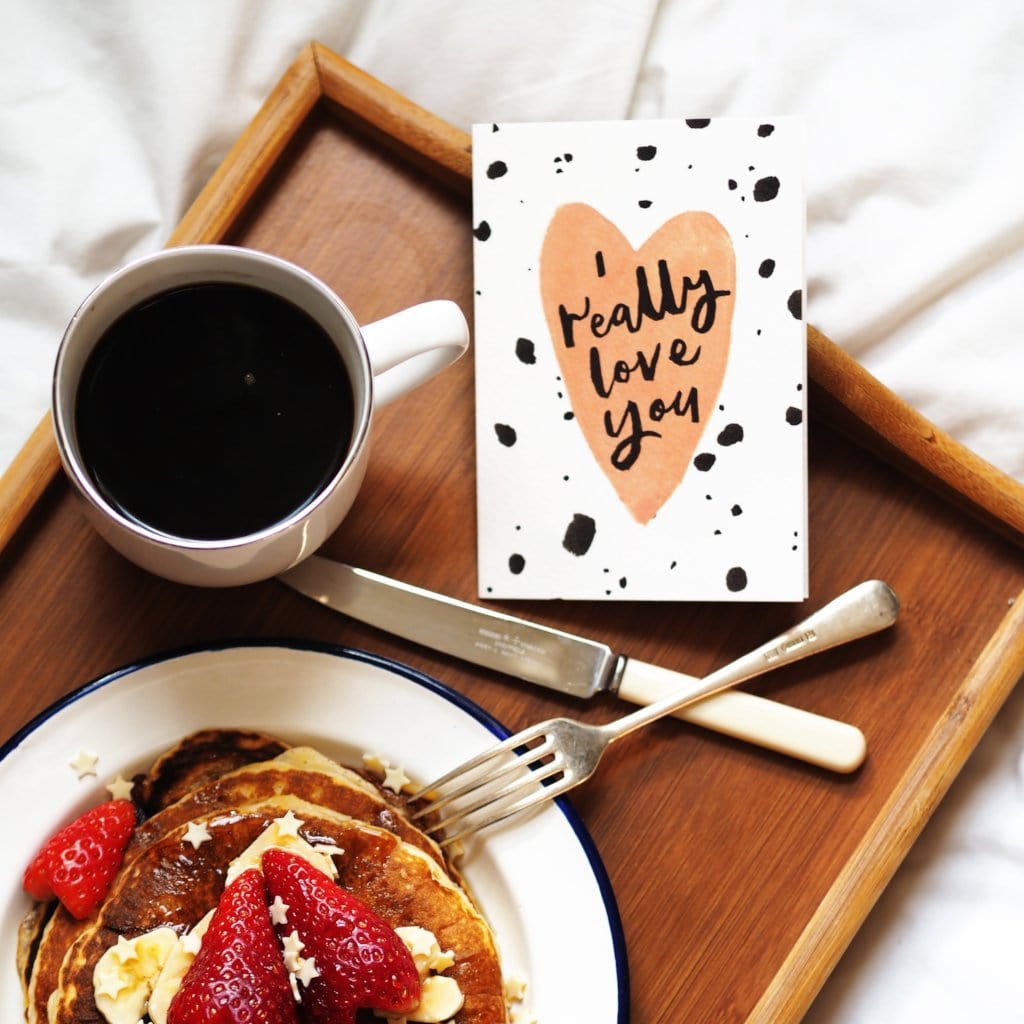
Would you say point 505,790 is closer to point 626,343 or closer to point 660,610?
point 660,610

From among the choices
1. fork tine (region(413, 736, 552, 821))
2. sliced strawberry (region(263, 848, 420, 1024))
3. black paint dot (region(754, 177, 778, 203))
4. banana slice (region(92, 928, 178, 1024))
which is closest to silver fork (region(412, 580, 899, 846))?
fork tine (region(413, 736, 552, 821))

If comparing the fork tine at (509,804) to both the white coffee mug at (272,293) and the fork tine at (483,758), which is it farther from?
the white coffee mug at (272,293)

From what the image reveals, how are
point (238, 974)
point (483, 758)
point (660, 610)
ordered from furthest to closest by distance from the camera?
point (660, 610) → point (483, 758) → point (238, 974)

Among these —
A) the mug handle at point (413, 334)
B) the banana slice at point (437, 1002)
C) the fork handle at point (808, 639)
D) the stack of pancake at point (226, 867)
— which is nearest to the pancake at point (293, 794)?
the stack of pancake at point (226, 867)

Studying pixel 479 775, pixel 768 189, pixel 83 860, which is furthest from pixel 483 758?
pixel 768 189

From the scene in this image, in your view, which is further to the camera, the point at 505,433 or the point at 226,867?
the point at 505,433

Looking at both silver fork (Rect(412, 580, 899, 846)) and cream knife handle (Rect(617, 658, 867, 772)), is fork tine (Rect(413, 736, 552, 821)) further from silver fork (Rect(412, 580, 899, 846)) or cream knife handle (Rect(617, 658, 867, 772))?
cream knife handle (Rect(617, 658, 867, 772))

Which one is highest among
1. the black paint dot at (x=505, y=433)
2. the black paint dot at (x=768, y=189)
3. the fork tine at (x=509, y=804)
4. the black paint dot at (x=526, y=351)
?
the black paint dot at (x=768, y=189)
